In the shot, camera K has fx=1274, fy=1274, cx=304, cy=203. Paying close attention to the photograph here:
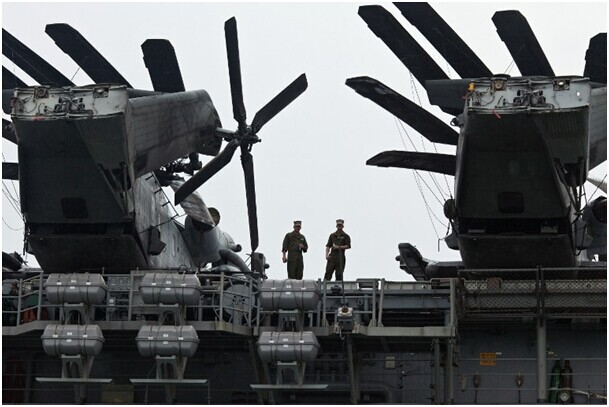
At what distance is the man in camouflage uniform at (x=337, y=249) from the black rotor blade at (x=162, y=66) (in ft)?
14.0

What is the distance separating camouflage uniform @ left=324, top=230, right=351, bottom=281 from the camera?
72.8ft

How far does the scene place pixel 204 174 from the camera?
77.8ft

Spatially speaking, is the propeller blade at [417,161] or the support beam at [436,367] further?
the propeller blade at [417,161]

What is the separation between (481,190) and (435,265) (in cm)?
275

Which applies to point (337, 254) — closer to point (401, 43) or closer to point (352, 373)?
point (352, 373)

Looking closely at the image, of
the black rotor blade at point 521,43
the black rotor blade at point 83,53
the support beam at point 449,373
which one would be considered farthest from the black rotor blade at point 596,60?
the black rotor blade at point 83,53

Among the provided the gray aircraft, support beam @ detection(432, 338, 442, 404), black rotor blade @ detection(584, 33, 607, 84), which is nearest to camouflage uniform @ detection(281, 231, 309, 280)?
the gray aircraft

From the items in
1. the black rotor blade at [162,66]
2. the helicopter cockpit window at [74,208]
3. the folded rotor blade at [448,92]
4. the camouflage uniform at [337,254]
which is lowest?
the camouflage uniform at [337,254]

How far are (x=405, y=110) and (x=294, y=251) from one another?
3.13 meters

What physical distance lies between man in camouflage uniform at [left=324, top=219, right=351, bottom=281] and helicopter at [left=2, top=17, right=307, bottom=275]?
2696 millimetres

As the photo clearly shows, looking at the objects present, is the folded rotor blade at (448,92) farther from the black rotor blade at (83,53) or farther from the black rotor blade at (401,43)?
the black rotor blade at (83,53)

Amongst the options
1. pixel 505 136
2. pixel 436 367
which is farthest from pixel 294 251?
pixel 505 136

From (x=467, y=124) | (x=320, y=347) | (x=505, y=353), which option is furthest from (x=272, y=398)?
(x=467, y=124)

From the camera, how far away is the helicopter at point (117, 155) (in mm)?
20188
